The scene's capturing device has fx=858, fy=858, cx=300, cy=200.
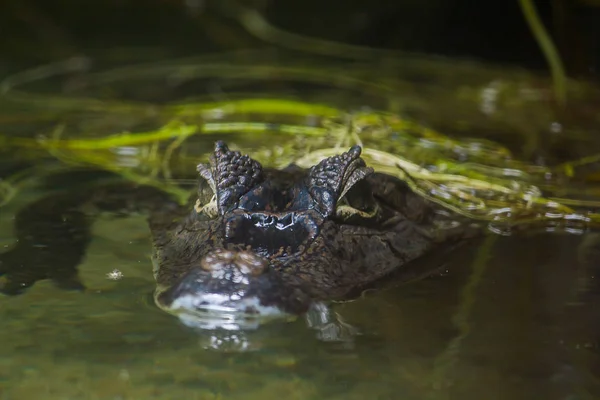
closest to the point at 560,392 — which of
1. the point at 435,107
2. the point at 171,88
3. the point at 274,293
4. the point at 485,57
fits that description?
the point at 274,293

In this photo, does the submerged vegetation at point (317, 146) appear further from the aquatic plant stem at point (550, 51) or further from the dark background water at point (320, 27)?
the dark background water at point (320, 27)

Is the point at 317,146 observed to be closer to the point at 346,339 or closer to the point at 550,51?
the point at 550,51

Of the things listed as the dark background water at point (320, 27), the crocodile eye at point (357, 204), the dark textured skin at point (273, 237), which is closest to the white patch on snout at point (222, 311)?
the dark textured skin at point (273, 237)

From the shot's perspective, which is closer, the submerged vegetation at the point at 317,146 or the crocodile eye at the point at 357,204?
the crocodile eye at the point at 357,204

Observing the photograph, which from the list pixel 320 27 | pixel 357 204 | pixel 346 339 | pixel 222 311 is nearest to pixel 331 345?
pixel 346 339

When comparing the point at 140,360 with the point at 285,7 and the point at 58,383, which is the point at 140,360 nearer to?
the point at 58,383

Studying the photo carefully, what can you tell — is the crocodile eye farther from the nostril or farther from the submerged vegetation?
the submerged vegetation
